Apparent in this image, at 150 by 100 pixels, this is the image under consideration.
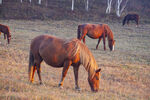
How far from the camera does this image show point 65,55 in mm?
6879

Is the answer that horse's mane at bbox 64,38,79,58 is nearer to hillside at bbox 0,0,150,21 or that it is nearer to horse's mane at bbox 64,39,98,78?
horse's mane at bbox 64,39,98,78

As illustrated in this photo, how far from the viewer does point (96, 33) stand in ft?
53.7

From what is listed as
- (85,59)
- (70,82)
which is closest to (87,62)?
(85,59)

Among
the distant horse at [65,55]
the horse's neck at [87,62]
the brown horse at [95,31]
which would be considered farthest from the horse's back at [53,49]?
the brown horse at [95,31]

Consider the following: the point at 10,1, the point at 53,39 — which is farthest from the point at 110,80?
the point at 10,1

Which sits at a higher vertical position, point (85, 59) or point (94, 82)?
point (85, 59)

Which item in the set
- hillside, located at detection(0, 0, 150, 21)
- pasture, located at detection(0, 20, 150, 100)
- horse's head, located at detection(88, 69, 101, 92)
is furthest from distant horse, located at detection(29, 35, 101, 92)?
hillside, located at detection(0, 0, 150, 21)

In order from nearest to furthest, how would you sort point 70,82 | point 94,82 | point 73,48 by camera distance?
point 94,82 → point 73,48 → point 70,82

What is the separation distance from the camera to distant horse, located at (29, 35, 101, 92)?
22.2 feet

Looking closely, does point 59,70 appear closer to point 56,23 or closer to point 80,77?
point 80,77

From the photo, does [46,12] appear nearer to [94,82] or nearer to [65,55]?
[65,55]

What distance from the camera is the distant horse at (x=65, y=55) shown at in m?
6.78

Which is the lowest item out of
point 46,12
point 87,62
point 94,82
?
point 94,82

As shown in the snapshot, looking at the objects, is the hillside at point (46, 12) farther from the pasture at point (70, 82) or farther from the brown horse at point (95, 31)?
the pasture at point (70, 82)
